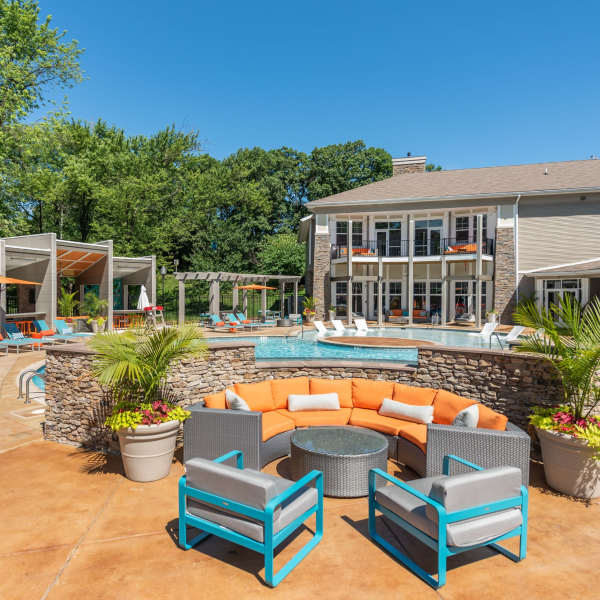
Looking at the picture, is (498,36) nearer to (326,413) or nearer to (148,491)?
(326,413)

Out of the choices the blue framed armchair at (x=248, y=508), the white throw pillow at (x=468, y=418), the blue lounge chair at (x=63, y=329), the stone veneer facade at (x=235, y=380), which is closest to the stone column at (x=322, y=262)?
the blue lounge chair at (x=63, y=329)

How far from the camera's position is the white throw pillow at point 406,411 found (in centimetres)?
509

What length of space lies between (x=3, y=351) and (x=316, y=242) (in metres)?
14.9

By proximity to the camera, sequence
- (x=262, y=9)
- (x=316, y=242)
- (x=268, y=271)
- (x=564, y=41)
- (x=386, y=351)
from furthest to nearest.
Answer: (x=268, y=271), (x=316, y=242), (x=262, y=9), (x=564, y=41), (x=386, y=351)

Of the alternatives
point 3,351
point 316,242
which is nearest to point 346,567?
point 3,351

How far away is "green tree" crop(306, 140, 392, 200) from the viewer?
40.0m

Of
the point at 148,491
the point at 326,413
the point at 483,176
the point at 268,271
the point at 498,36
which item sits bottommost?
the point at 148,491

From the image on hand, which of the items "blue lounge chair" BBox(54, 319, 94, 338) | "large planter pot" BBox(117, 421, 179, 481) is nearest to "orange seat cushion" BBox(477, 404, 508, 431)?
"large planter pot" BBox(117, 421, 179, 481)

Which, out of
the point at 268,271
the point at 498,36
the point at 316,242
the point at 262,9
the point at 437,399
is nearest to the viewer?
the point at 437,399

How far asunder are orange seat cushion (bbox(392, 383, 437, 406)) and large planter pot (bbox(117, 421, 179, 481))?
2.99 m

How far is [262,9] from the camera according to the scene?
14.2 meters

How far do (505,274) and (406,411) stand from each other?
58.0 ft

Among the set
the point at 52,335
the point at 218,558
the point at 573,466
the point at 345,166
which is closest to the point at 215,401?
the point at 218,558

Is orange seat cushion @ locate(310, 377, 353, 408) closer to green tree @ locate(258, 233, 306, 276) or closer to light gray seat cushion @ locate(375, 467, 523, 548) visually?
light gray seat cushion @ locate(375, 467, 523, 548)
